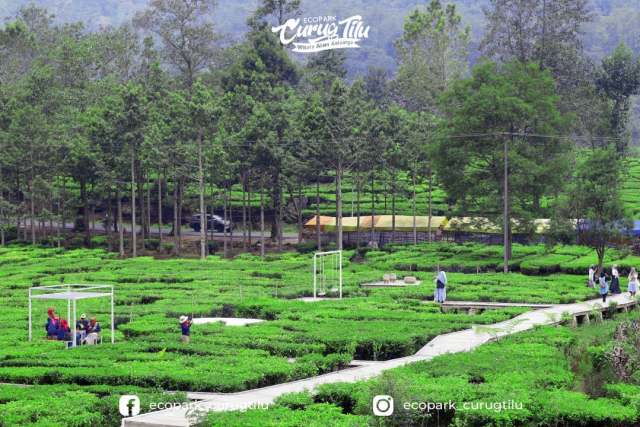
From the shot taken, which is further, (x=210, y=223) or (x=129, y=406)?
(x=210, y=223)

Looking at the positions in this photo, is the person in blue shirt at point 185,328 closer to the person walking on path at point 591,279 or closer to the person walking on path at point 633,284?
the person walking on path at point 633,284

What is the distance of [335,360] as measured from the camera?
2720 cm

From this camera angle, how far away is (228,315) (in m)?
38.5

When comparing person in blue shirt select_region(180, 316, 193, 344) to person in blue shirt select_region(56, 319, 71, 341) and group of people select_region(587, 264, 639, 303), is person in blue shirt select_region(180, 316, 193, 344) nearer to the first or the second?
person in blue shirt select_region(56, 319, 71, 341)

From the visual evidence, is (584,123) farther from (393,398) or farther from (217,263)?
(393,398)

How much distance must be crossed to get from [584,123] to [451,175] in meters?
27.3

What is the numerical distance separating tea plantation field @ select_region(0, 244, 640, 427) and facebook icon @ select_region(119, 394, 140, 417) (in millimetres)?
282

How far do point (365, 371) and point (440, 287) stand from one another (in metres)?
13.8

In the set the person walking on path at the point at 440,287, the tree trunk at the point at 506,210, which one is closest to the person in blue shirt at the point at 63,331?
the person walking on path at the point at 440,287

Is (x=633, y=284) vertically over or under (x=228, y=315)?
over

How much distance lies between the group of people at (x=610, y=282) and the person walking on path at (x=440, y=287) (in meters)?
5.79

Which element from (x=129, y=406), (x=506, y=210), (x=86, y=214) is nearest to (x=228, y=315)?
(x=129, y=406)

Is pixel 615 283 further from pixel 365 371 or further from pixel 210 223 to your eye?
pixel 210 223

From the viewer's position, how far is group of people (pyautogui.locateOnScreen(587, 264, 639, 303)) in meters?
39.7
